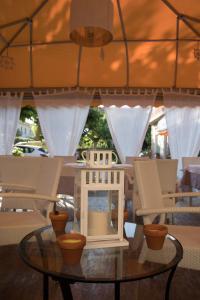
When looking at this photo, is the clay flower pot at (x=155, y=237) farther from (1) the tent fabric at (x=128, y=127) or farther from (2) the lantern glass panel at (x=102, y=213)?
(1) the tent fabric at (x=128, y=127)

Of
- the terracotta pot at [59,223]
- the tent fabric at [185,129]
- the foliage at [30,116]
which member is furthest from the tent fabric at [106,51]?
the terracotta pot at [59,223]

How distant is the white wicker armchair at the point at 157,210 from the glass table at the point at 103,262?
0.67 feet

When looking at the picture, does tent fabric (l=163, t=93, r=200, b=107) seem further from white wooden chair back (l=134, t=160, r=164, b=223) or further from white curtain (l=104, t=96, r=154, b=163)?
white wooden chair back (l=134, t=160, r=164, b=223)

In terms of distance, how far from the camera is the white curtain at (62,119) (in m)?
6.30

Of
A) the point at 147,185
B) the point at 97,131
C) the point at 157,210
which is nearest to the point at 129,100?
the point at 97,131

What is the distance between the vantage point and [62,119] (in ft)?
20.9

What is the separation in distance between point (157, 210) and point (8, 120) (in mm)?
5050

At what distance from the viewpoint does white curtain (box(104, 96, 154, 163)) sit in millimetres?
6293

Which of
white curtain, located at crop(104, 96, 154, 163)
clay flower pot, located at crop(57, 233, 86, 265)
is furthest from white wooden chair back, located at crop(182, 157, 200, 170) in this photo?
clay flower pot, located at crop(57, 233, 86, 265)

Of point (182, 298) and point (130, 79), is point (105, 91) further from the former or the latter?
point (182, 298)

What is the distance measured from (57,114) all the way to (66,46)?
55.1 inches

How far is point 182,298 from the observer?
223 centimetres

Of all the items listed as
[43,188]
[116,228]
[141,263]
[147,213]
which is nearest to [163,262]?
[141,263]

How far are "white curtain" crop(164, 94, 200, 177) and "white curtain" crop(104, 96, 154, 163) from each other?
532 millimetres
